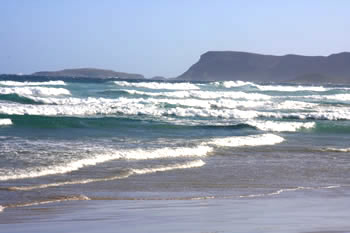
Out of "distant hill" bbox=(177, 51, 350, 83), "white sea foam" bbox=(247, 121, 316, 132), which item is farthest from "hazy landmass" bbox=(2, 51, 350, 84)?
"white sea foam" bbox=(247, 121, 316, 132)

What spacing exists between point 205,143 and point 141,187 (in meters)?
6.59

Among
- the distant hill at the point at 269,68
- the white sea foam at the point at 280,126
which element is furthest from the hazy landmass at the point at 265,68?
the white sea foam at the point at 280,126

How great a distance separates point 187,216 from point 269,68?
503ft

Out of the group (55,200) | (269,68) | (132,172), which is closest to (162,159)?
(132,172)

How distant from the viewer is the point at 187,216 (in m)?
8.76

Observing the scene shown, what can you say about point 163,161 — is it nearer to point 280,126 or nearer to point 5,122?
point 5,122

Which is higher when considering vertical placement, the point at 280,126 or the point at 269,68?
the point at 269,68

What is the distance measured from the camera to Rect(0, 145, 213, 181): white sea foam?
463 inches

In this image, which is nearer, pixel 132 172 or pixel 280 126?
pixel 132 172

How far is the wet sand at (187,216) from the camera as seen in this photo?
7.91m

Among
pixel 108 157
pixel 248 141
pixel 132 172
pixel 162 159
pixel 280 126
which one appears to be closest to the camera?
pixel 132 172

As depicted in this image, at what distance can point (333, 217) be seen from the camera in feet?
28.6

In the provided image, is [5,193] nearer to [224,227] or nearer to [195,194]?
[195,194]

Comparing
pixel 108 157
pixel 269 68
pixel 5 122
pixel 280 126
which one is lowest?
pixel 280 126
